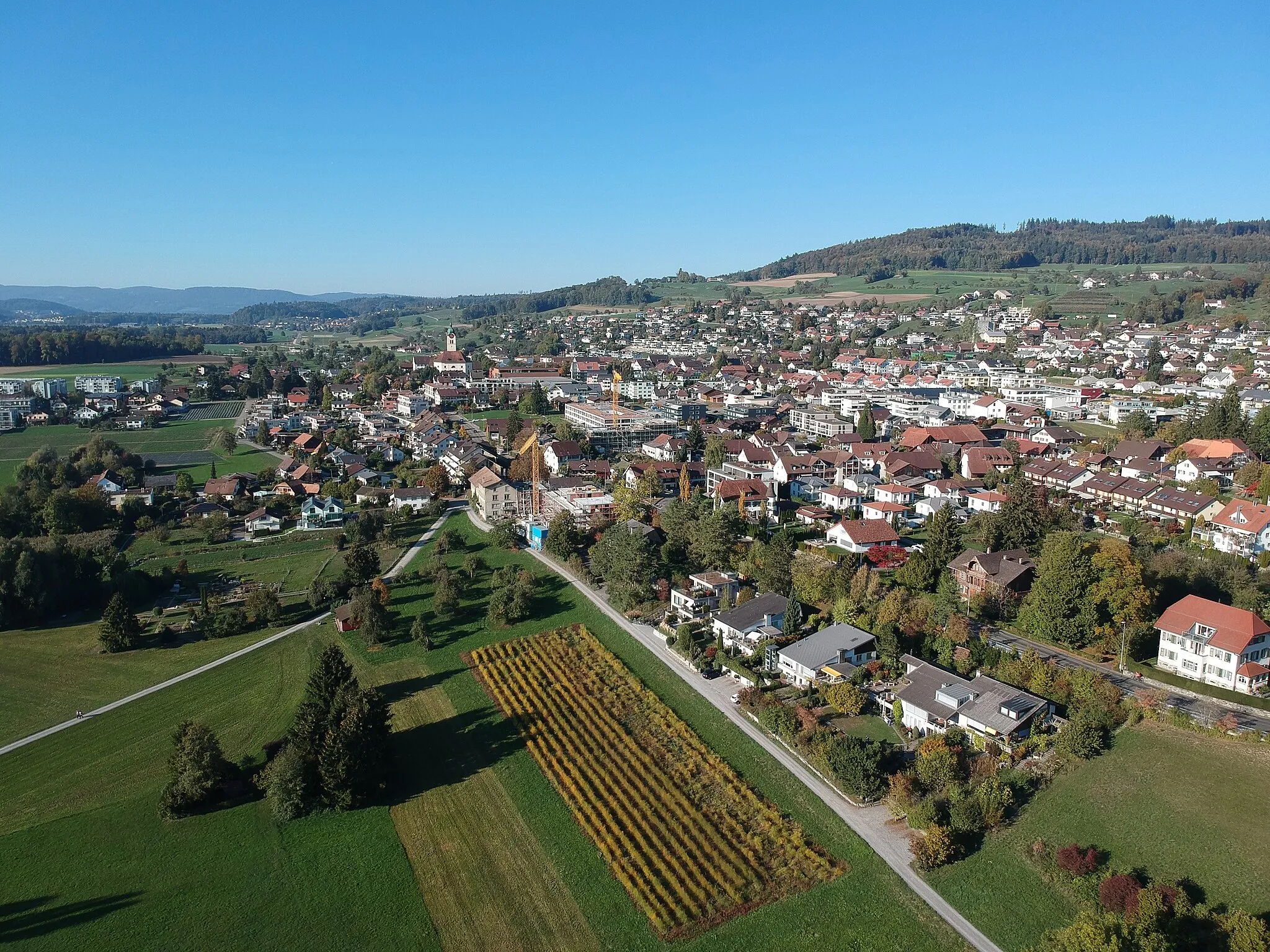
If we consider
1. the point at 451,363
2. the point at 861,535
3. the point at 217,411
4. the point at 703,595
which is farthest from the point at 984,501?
the point at 451,363

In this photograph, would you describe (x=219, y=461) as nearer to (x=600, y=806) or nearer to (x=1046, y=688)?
(x=600, y=806)

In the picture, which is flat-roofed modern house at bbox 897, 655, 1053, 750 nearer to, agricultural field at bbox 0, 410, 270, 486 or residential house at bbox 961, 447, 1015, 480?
residential house at bbox 961, 447, 1015, 480

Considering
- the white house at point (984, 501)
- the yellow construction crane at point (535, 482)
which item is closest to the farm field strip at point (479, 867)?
the yellow construction crane at point (535, 482)

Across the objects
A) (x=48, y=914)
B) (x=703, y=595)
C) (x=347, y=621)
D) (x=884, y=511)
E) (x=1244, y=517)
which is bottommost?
(x=48, y=914)

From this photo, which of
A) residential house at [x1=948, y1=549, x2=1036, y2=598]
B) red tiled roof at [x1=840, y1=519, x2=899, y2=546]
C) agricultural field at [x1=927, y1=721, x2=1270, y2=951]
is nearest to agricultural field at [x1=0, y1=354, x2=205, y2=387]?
red tiled roof at [x1=840, y1=519, x2=899, y2=546]

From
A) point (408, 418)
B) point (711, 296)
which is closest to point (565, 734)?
point (408, 418)

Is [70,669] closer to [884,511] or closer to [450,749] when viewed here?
[450,749]
